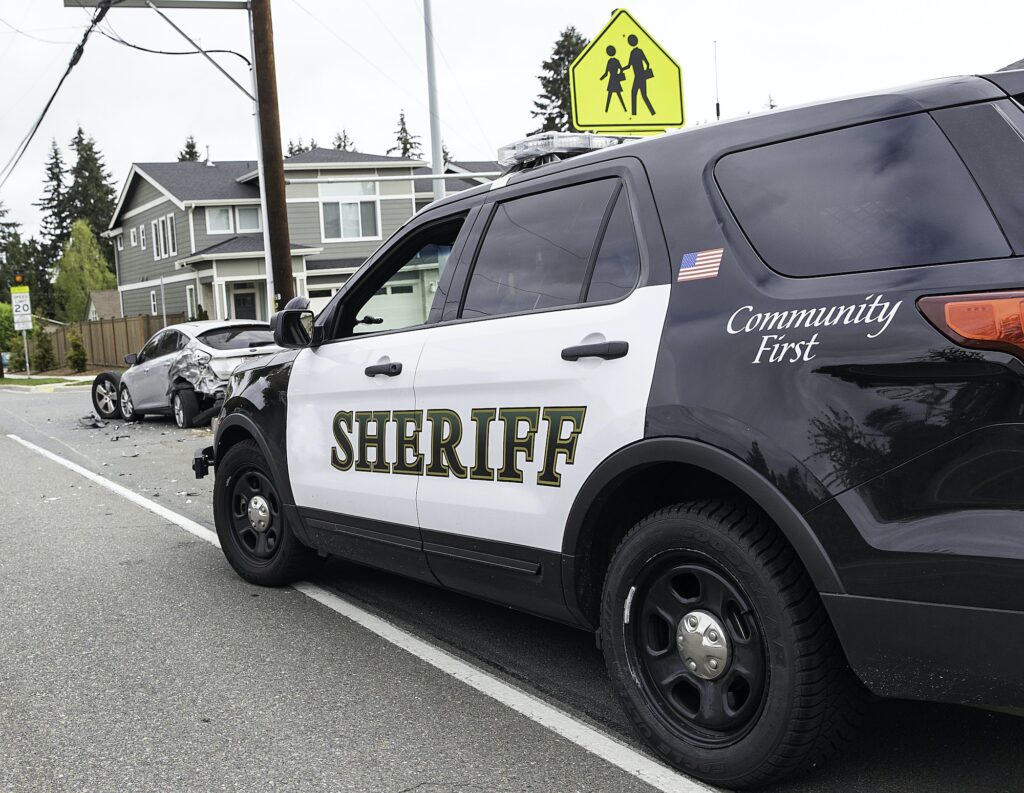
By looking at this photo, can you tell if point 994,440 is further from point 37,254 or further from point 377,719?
point 37,254

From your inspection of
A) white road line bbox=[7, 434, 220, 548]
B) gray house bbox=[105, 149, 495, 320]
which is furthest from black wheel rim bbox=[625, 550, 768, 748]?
gray house bbox=[105, 149, 495, 320]

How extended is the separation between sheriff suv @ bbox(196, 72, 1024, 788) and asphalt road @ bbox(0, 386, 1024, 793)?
1.39ft

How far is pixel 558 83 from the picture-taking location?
57.8 metres

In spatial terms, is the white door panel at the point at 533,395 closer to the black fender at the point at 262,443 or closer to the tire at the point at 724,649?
the tire at the point at 724,649

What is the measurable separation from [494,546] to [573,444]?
1.98 feet

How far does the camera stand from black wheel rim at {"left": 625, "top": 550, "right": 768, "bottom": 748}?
3.05 meters

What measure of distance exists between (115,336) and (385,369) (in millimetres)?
37618

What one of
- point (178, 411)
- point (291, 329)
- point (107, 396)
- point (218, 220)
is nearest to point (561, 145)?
point (291, 329)

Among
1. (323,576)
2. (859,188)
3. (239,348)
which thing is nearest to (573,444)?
(859,188)

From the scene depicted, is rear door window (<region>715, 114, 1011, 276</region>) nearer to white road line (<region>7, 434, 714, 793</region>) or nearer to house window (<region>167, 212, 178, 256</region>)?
white road line (<region>7, 434, 714, 793</region>)

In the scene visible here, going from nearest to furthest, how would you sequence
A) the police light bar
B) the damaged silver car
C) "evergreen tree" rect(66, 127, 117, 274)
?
the police light bar < the damaged silver car < "evergreen tree" rect(66, 127, 117, 274)

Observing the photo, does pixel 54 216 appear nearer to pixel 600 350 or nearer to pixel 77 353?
pixel 77 353

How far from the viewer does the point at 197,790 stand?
3.28 metres

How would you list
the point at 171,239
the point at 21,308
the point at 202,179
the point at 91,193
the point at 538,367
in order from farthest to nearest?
the point at 91,193, the point at 171,239, the point at 202,179, the point at 21,308, the point at 538,367
